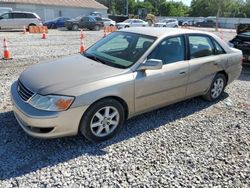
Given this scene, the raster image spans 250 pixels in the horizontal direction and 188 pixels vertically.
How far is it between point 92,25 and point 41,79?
25287 mm

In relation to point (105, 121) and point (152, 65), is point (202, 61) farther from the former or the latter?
point (105, 121)

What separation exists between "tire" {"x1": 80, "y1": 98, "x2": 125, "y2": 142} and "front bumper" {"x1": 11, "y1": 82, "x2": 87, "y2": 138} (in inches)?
5.0

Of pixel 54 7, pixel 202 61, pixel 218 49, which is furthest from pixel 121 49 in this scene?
pixel 54 7

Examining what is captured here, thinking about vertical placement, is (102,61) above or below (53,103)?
above

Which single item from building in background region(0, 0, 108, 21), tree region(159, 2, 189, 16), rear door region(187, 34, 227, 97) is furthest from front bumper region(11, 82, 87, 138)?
tree region(159, 2, 189, 16)

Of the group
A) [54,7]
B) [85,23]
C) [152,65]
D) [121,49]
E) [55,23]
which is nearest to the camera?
[152,65]

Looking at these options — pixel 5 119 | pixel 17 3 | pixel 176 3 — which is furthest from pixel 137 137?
pixel 176 3

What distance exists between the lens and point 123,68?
3.99 m

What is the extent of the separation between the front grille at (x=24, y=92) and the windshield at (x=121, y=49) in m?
1.27

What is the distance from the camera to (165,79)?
4344mm

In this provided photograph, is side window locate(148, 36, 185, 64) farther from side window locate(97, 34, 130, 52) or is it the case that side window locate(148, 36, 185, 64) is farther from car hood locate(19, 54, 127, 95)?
car hood locate(19, 54, 127, 95)

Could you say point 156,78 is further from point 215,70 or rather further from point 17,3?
point 17,3

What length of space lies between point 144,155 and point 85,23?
83.9ft

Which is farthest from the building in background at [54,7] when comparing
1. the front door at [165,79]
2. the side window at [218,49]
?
the front door at [165,79]
